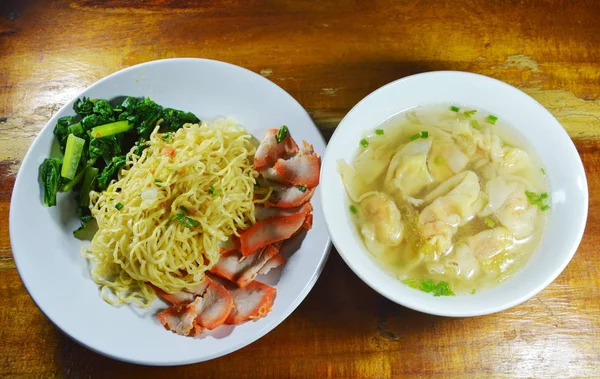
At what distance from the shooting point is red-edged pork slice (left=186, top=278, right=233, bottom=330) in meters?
2.33

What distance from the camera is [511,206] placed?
2.26 meters

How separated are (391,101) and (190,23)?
1380mm

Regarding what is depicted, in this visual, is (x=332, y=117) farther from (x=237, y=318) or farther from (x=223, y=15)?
(x=237, y=318)

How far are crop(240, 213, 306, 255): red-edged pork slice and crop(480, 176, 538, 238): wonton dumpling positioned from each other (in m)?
0.86

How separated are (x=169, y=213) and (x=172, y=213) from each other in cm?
5

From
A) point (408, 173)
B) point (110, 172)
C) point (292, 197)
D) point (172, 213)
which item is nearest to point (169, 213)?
point (172, 213)

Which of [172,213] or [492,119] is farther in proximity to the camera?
[172,213]

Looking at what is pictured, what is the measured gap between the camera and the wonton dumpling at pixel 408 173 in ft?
7.54

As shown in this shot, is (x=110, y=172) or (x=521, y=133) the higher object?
(x=521, y=133)

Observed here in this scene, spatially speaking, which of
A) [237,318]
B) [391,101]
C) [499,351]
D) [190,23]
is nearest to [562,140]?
[391,101]

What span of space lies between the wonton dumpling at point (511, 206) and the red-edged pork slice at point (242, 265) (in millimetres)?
1017

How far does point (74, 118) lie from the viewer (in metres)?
2.64

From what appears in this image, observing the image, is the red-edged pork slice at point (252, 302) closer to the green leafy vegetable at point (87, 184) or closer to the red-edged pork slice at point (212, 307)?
the red-edged pork slice at point (212, 307)

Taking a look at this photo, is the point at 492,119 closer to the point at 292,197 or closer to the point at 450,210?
the point at 450,210
